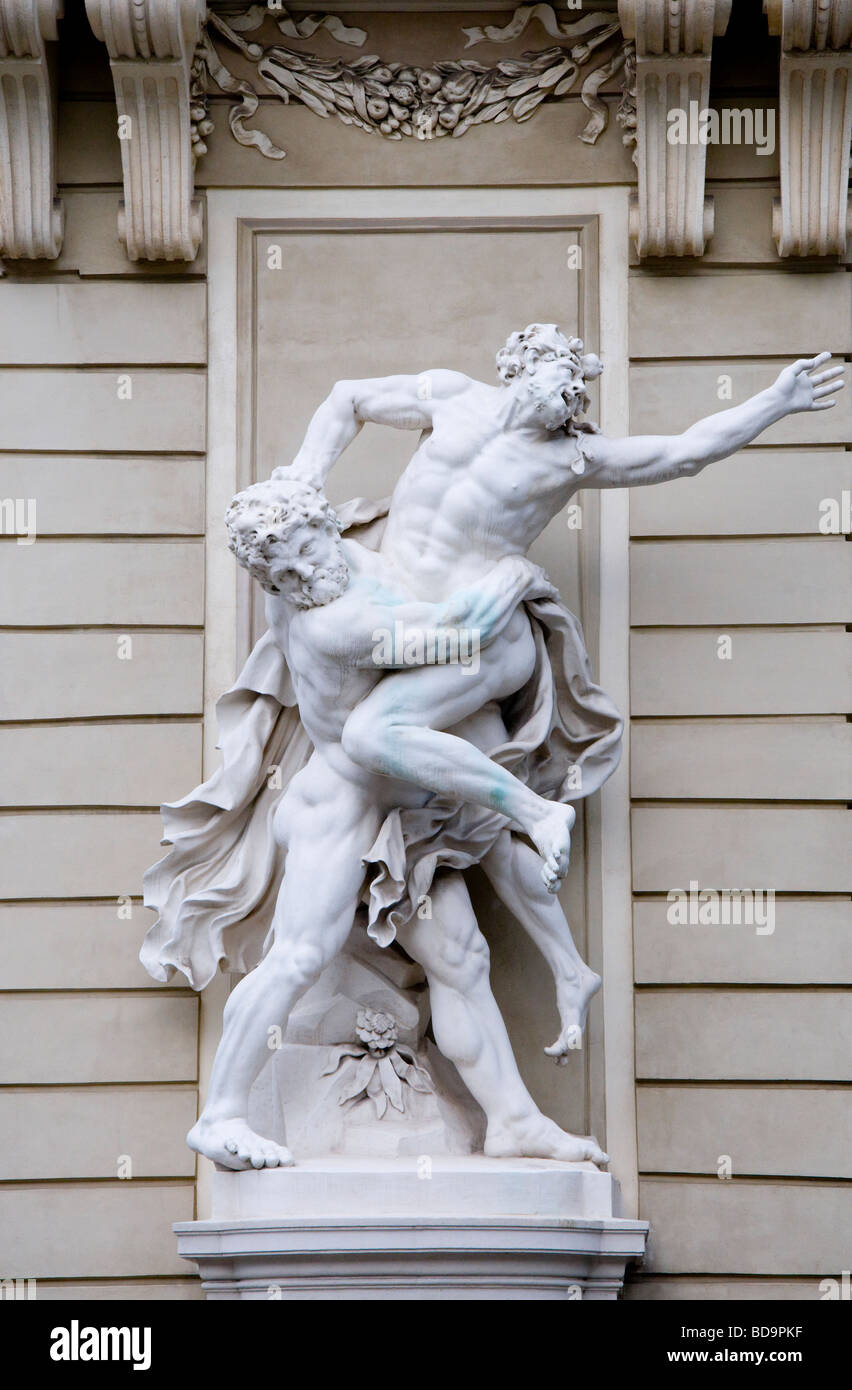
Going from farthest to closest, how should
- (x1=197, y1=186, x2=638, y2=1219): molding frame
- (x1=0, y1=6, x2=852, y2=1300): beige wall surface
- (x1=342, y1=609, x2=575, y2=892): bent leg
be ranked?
1. (x1=197, y1=186, x2=638, y2=1219): molding frame
2. (x1=0, y1=6, x2=852, y2=1300): beige wall surface
3. (x1=342, y1=609, x2=575, y2=892): bent leg

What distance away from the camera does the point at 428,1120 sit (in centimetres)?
646

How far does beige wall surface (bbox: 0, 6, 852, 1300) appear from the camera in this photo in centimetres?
658

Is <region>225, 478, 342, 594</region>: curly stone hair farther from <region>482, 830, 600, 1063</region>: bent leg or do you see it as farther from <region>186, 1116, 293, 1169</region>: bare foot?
<region>186, 1116, 293, 1169</region>: bare foot

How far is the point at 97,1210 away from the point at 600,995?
1.65 m

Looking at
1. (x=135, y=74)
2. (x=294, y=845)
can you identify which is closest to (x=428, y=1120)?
(x=294, y=845)

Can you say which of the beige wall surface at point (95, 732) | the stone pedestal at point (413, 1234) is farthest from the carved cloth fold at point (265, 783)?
the stone pedestal at point (413, 1234)

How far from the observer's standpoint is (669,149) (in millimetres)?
7121

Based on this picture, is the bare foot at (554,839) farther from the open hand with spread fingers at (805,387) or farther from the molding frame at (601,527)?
the open hand with spread fingers at (805,387)

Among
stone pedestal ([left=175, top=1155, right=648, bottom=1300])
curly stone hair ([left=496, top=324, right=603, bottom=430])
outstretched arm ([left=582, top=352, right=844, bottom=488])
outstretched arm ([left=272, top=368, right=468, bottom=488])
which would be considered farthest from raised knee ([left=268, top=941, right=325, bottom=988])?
curly stone hair ([left=496, top=324, right=603, bottom=430])

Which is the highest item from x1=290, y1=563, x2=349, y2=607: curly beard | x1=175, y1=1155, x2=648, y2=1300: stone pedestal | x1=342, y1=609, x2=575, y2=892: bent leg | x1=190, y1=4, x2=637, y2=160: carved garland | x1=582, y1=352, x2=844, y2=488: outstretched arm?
x1=190, y1=4, x2=637, y2=160: carved garland

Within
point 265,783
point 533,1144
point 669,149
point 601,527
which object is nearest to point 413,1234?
point 533,1144

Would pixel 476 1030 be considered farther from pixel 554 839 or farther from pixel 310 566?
pixel 310 566

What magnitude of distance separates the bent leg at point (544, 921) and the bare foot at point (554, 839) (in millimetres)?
437

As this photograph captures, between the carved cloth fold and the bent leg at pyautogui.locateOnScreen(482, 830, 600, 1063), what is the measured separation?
0.08 metres
